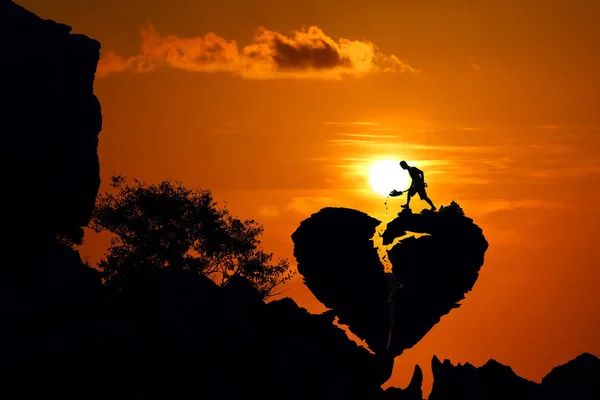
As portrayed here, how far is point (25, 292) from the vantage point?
41.7 m

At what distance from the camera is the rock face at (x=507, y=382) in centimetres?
4300

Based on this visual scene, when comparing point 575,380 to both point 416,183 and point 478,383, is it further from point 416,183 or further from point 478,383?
point 416,183

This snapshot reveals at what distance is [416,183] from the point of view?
43219 millimetres

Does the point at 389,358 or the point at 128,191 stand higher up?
the point at 128,191

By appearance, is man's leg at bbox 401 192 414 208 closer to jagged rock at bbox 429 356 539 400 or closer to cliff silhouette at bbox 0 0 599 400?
cliff silhouette at bbox 0 0 599 400

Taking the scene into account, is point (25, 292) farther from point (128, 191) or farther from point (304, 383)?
point (128, 191)

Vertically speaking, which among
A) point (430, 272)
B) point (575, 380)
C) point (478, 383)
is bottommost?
point (478, 383)

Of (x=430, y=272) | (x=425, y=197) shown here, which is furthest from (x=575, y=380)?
(x=425, y=197)

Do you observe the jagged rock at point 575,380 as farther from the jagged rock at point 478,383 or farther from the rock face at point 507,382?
the jagged rock at point 478,383

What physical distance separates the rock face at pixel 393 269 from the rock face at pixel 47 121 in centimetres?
1157

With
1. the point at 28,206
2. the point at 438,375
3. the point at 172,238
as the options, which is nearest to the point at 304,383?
the point at 438,375

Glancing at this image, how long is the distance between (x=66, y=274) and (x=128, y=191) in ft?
76.0

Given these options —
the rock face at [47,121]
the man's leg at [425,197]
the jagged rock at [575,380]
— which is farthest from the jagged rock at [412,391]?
the rock face at [47,121]

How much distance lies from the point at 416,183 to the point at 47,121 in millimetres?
18049
